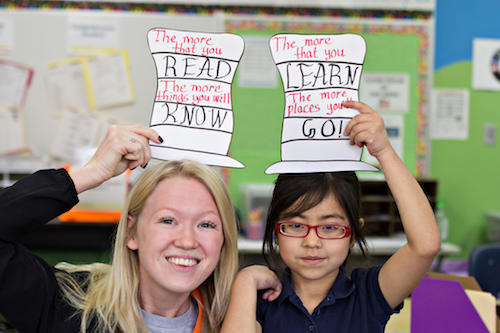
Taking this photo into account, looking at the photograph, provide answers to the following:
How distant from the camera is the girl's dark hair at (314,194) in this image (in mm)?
1027

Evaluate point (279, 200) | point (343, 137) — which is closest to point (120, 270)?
point (279, 200)

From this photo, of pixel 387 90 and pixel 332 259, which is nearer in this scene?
pixel 332 259

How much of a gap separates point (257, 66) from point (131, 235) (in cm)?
205

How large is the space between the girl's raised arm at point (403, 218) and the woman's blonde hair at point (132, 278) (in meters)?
0.33

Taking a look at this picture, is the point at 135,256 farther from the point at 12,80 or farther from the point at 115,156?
the point at 12,80

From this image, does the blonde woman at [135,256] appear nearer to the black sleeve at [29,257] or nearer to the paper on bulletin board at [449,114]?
the black sleeve at [29,257]

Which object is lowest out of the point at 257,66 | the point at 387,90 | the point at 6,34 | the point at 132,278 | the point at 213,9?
the point at 132,278

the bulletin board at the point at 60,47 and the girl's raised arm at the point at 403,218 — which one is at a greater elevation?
the bulletin board at the point at 60,47

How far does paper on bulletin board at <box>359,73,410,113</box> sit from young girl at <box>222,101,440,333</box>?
199 centimetres

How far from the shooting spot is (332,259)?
39.0 inches

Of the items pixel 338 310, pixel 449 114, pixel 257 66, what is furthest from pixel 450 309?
pixel 449 114

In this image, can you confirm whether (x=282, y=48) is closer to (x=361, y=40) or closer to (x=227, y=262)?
(x=361, y=40)

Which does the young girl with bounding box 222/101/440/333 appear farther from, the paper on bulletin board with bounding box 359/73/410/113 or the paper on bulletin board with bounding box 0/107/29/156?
the paper on bulletin board with bounding box 0/107/29/156

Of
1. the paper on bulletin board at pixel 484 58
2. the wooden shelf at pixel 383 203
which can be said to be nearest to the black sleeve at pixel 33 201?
the wooden shelf at pixel 383 203
